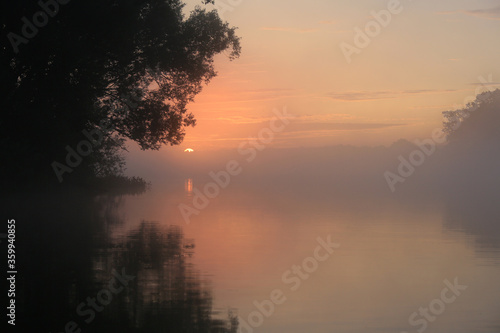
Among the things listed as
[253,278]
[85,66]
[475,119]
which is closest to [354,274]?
[253,278]

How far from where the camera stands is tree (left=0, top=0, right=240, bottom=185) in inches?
1275

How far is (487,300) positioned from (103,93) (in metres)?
28.8

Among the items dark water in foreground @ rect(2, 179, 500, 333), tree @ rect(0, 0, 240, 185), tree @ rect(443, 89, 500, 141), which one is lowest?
dark water in foreground @ rect(2, 179, 500, 333)

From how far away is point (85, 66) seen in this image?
34094 mm

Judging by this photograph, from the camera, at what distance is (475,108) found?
170 meters

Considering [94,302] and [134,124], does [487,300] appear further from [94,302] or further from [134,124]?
[134,124]

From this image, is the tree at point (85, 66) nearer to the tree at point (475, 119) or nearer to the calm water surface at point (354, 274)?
the calm water surface at point (354, 274)

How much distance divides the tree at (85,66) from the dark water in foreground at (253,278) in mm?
4814

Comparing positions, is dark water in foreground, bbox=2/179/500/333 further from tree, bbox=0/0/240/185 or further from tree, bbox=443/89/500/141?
tree, bbox=443/89/500/141

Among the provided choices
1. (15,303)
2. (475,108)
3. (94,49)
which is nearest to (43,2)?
(94,49)

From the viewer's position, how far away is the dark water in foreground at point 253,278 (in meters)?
14.8

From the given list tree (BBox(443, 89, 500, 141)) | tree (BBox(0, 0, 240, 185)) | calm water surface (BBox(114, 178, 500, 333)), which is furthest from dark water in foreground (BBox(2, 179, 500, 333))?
tree (BBox(443, 89, 500, 141))

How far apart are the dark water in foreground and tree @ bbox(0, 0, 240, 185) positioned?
15.8 ft

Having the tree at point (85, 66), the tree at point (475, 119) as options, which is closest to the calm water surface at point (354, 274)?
the tree at point (85, 66)
